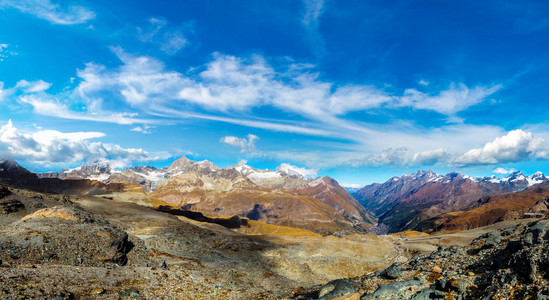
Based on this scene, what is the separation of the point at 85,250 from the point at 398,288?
3416cm

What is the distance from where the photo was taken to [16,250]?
79.1 ft

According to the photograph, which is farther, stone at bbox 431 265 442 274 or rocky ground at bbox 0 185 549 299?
stone at bbox 431 265 442 274

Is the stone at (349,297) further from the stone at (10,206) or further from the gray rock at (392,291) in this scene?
the stone at (10,206)

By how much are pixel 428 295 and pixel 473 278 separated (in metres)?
3.76

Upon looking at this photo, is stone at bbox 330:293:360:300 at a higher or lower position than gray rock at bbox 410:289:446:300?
lower

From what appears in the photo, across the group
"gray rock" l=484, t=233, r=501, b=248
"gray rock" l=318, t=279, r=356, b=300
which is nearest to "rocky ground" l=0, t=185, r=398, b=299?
"gray rock" l=318, t=279, r=356, b=300

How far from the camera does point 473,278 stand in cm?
1577

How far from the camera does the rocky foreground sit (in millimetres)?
12891

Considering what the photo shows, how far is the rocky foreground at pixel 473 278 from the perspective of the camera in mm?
12891

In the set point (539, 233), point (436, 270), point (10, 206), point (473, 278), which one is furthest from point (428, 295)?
point (10, 206)

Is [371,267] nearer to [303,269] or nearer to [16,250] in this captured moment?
[303,269]

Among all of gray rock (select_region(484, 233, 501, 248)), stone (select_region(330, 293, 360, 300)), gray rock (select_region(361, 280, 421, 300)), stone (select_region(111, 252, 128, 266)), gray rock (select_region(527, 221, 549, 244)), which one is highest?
gray rock (select_region(527, 221, 549, 244))

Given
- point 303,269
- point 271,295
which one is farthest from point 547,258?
point 303,269

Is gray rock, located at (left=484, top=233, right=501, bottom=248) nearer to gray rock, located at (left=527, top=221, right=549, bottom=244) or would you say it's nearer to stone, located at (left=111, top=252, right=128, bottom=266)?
gray rock, located at (left=527, top=221, right=549, bottom=244)
